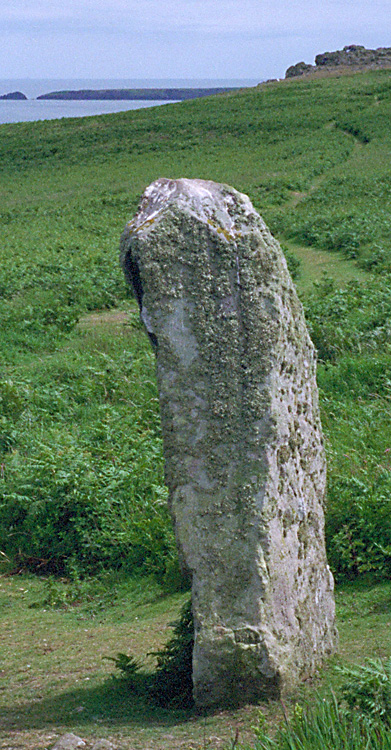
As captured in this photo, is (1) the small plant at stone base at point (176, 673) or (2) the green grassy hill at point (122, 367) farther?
(2) the green grassy hill at point (122, 367)

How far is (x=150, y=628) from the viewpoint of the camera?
4824 mm

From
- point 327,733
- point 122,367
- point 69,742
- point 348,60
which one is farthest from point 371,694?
point 348,60

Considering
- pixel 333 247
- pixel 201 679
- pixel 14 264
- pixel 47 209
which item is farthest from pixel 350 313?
pixel 47 209

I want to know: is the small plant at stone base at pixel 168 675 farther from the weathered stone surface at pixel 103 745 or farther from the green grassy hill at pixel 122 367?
the green grassy hill at pixel 122 367

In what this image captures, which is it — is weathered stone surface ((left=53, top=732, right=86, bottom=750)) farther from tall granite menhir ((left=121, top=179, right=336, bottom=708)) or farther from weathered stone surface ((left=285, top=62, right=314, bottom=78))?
weathered stone surface ((left=285, top=62, right=314, bottom=78))

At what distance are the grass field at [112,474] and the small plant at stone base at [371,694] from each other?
0.44 metres

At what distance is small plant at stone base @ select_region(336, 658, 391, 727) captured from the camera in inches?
117

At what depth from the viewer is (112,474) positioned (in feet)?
21.9

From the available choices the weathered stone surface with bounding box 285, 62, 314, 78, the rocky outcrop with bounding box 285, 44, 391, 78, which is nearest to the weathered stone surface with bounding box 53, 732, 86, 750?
the rocky outcrop with bounding box 285, 44, 391, 78

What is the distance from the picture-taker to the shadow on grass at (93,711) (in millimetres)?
3533

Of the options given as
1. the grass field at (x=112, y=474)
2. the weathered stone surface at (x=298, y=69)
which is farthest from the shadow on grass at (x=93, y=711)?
the weathered stone surface at (x=298, y=69)

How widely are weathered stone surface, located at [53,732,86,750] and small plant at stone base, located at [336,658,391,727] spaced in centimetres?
112

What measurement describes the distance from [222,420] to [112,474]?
132 inches

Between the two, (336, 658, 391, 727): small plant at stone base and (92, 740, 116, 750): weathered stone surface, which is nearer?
(336, 658, 391, 727): small plant at stone base
